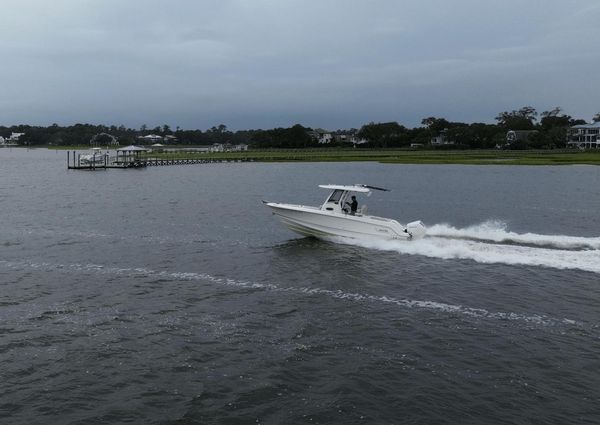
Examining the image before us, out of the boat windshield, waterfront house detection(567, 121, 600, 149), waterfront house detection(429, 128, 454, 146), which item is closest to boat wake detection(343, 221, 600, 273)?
the boat windshield

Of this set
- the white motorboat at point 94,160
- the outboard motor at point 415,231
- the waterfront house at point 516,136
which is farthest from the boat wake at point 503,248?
the waterfront house at point 516,136

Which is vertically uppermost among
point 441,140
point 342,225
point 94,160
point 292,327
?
point 441,140

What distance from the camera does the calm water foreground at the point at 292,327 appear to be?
13133 mm

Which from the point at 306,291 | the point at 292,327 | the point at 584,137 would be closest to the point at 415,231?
the point at 306,291

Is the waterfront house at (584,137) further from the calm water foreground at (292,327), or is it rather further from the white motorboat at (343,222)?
the white motorboat at (343,222)

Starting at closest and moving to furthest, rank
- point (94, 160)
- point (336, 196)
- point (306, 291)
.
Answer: point (306, 291) → point (336, 196) → point (94, 160)

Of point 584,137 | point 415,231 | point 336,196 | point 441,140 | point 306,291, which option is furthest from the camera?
point 441,140

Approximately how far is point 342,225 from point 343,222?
0.22m

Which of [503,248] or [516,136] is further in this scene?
[516,136]

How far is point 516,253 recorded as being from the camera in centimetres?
2812

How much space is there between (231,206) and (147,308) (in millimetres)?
31180

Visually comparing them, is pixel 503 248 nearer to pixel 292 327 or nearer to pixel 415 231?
pixel 415 231

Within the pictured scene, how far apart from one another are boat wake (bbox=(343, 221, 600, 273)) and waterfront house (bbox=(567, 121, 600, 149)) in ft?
517

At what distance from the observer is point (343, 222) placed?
31469 millimetres
